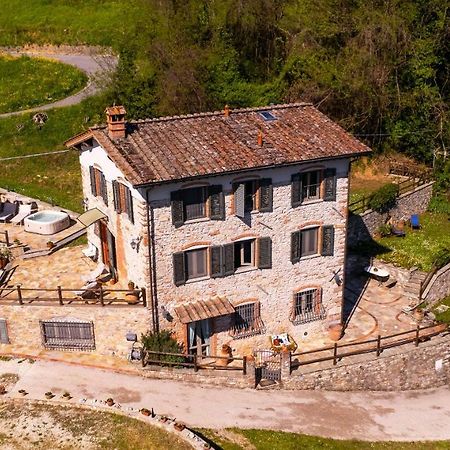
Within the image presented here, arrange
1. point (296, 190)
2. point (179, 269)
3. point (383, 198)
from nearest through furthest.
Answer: point (179, 269) < point (296, 190) < point (383, 198)

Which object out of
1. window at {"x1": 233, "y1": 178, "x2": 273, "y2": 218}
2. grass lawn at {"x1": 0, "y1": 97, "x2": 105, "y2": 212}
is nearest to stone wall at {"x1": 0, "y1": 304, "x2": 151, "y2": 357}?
window at {"x1": 233, "y1": 178, "x2": 273, "y2": 218}

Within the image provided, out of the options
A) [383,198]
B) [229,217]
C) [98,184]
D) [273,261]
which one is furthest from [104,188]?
[383,198]

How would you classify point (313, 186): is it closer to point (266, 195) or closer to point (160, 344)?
point (266, 195)

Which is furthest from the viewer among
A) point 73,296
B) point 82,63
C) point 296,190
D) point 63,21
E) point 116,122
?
point 63,21

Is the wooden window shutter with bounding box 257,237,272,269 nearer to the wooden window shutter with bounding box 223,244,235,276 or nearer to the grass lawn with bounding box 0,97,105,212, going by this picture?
the wooden window shutter with bounding box 223,244,235,276

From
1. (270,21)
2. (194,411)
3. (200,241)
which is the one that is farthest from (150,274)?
(270,21)

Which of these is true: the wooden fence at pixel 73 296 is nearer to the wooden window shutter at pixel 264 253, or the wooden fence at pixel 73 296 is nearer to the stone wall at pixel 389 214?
the wooden window shutter at pixel 264 253

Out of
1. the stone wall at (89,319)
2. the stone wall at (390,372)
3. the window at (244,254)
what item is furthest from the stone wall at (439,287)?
the stone wall at (89,319)

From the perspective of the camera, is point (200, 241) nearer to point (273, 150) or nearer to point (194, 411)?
point (273, 150)
